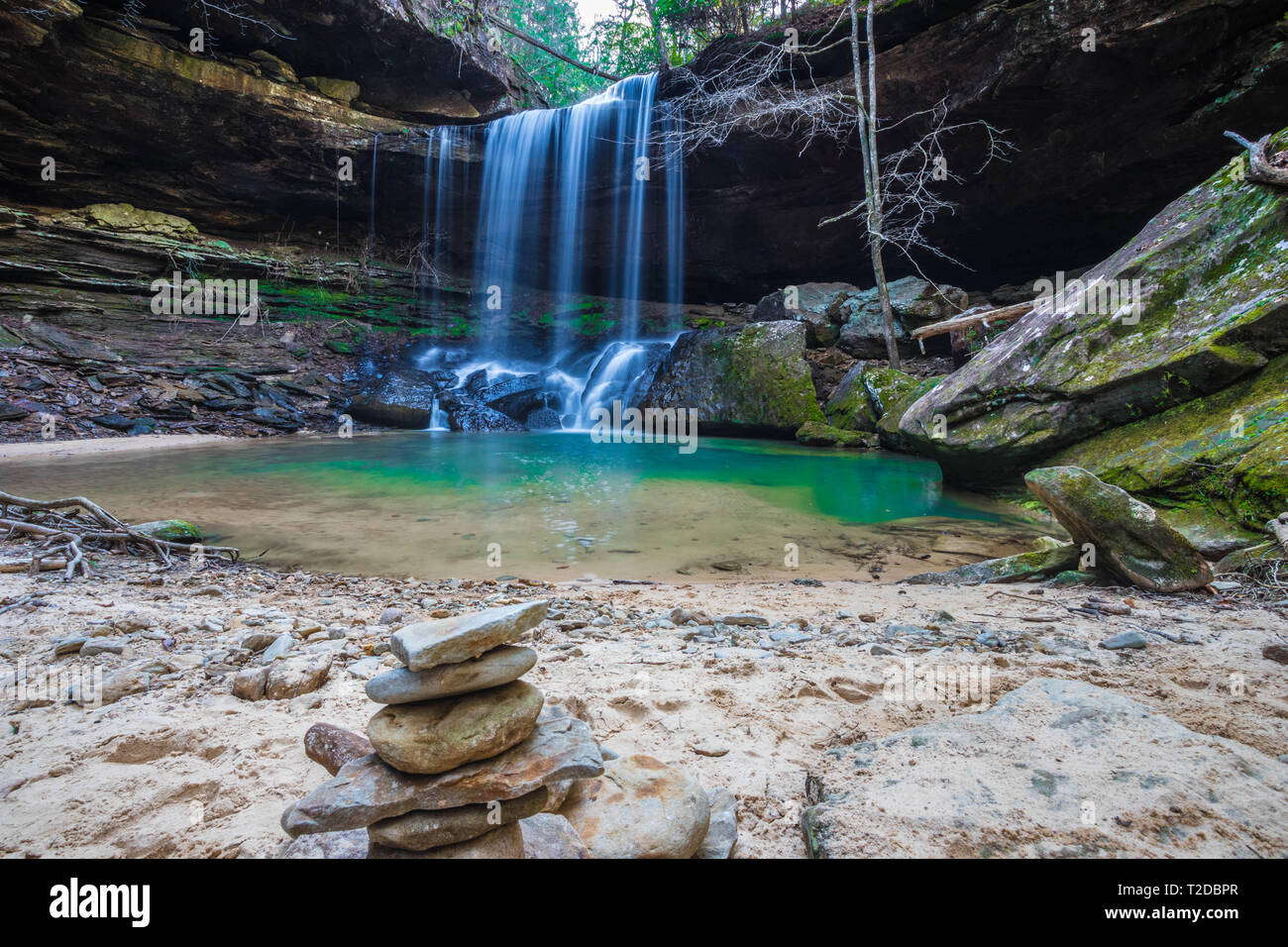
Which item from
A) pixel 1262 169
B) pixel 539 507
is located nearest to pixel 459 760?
pixel 539 507

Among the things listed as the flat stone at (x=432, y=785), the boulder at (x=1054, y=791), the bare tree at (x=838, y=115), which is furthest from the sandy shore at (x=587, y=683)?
the bare tree at (x=838, y=115)

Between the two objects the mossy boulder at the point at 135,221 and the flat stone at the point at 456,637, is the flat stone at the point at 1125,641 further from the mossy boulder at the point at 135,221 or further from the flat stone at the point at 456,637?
the mossy boulder at the point at 135,221

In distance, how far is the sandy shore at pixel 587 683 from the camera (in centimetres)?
134

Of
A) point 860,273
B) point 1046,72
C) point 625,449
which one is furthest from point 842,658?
point 860,273

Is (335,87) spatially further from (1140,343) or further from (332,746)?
(332,746)

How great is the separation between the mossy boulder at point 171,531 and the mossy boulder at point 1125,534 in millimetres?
5931

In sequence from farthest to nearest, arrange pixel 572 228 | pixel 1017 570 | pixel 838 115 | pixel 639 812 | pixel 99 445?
pixel 572 228 < pixel 838 115 < pixel 99 445 < pixel 1017 570 < pixel 639 812

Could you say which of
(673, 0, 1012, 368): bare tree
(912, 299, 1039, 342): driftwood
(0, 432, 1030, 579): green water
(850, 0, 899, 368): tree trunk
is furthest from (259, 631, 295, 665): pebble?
(673, 0, 1012, 368): bare tree

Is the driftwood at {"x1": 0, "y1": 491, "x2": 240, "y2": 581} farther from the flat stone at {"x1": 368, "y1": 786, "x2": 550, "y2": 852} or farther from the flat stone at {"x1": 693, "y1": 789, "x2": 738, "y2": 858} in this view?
the flat stone at {"x1": 693, "y1": 789, "x2": 738, "y2": 858}

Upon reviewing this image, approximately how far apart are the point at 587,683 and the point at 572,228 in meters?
19.1

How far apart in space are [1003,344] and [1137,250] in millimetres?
1523

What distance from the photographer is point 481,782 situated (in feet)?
3.76

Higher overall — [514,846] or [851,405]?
[851,405]
